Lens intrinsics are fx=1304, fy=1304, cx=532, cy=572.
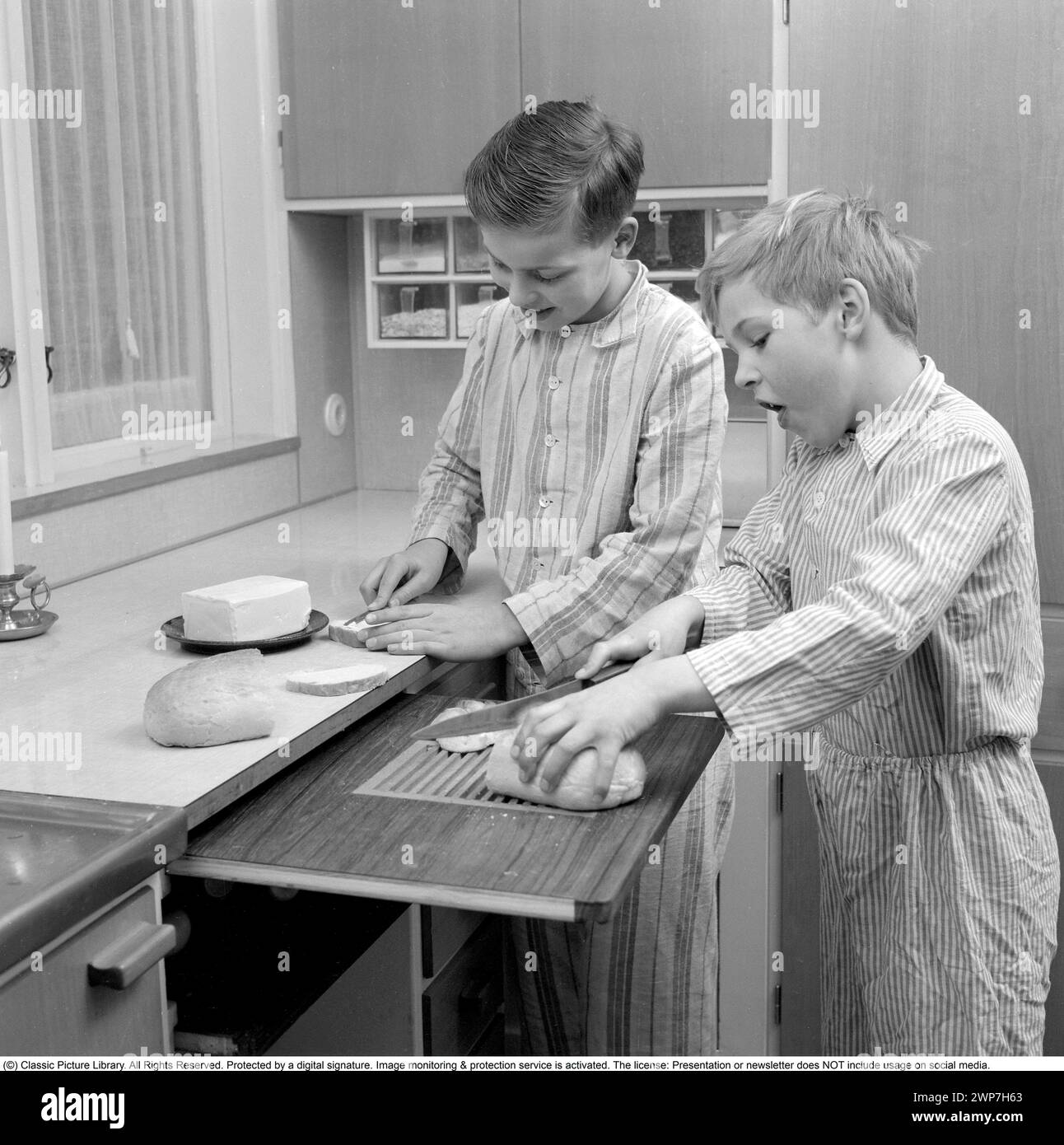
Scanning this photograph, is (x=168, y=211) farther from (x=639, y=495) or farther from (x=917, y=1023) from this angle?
(x=917, y=1023)

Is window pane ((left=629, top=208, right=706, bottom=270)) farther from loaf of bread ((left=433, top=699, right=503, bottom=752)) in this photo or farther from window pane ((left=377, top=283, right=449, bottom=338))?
loaf of bread ((left=433, top=699, right=503, bottom=752))

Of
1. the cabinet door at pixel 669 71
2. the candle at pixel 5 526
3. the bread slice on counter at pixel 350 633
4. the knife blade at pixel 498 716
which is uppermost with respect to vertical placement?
the cabinet door at pixel 669 71

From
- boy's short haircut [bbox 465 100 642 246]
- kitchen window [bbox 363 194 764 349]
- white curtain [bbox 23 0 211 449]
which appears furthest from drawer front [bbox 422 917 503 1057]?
kitchen window [bbox 363 194 764 349]

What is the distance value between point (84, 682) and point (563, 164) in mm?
757

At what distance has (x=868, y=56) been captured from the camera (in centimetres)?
191

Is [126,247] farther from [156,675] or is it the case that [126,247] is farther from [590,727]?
[590,727]

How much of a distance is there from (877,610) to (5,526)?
1.04 meters

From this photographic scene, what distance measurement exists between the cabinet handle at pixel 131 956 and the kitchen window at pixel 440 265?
1670 millimetres

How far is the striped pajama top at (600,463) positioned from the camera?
4.96 feet

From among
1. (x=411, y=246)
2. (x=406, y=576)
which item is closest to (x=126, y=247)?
(x=411, y=246)

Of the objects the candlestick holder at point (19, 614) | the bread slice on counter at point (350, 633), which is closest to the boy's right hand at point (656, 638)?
the bread slice on counter at point (350, 633)

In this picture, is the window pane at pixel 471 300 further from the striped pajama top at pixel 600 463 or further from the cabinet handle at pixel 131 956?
the cabinet handle at pixel 131 956

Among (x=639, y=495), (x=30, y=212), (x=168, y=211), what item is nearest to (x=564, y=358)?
(x=639, y=495)

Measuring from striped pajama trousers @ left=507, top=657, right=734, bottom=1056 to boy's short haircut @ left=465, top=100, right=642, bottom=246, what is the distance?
0.57 m
